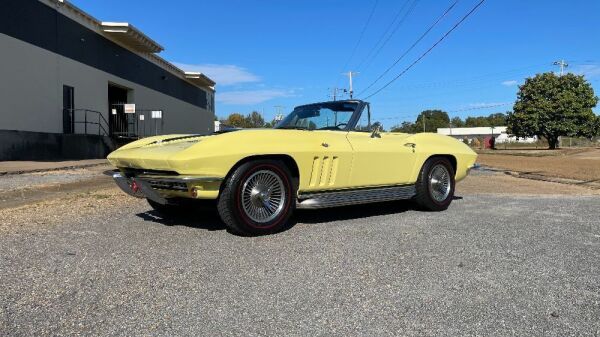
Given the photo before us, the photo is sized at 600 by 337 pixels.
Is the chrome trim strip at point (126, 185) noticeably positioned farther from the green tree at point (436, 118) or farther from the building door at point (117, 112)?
the green tree at point (436, 118)

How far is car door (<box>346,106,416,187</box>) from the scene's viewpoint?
5898 mm

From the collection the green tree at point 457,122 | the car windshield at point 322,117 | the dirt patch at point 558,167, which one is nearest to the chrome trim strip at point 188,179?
the car windshield at point 322,117

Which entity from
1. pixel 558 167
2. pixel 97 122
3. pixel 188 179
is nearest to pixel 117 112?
pixel 97 122

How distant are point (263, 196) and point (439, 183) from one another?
115 inches

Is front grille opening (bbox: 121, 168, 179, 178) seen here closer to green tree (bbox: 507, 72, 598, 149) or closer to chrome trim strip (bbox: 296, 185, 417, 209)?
chrome trim strip (bbox: 296, 185, 417, 209)

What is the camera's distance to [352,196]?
5801mm

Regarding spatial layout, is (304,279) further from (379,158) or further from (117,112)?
(117,112)

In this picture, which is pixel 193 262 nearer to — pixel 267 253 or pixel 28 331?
pixel 267 253

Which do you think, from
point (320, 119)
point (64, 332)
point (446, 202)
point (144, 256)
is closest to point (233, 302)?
point (64, 332)

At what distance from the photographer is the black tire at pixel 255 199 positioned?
4.82 m

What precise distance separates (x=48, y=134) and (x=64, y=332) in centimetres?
2051

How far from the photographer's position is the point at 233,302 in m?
3.18

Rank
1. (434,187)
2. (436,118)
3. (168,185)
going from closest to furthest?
(168,185) < (434,187) < (436,118)

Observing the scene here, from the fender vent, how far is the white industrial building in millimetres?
16183
